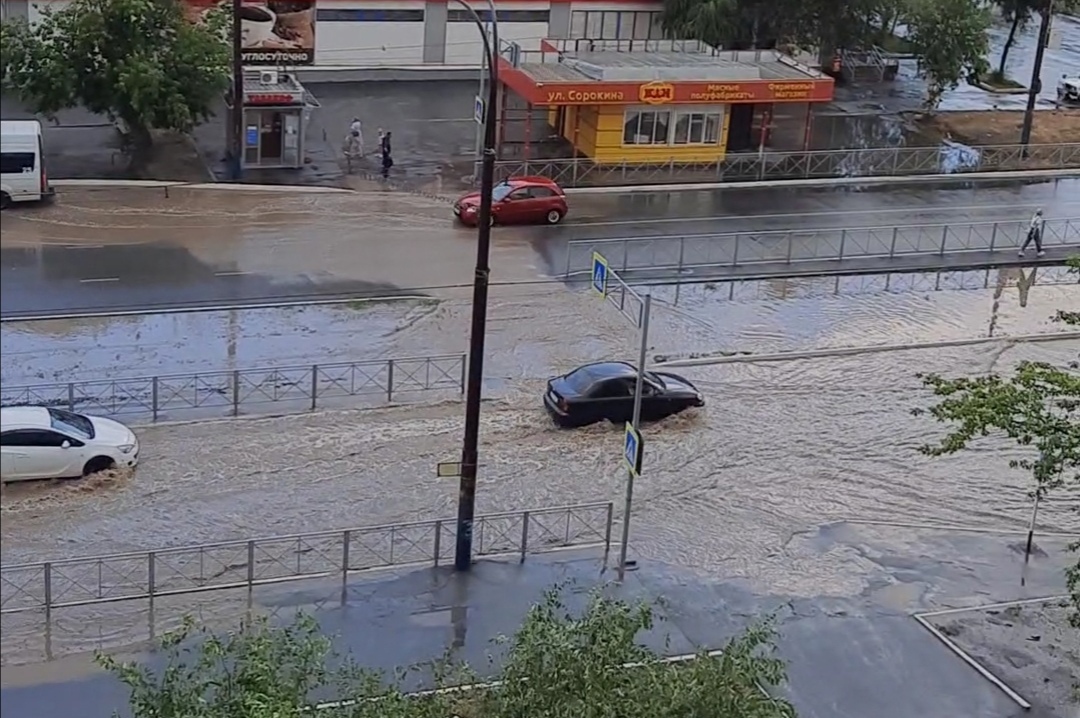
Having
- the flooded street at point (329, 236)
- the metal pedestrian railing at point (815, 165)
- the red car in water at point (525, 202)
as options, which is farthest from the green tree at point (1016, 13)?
the red car in water at point (525, 202)

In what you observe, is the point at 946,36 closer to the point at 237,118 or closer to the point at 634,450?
the point at 237,118

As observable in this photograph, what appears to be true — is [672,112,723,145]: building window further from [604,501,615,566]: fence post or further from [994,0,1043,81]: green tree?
[604,501,615,566]: fence post

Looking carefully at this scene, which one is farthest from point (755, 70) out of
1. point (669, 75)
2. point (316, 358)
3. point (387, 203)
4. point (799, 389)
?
point (316, 358)

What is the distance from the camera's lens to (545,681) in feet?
29.5

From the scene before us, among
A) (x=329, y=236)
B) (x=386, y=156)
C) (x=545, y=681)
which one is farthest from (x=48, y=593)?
(x=386, y=156)

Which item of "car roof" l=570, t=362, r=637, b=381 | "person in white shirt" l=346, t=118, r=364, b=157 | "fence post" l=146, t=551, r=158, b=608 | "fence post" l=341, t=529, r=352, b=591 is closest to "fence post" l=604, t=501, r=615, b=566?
"fence post" l=341, t=529, r=352, b=591

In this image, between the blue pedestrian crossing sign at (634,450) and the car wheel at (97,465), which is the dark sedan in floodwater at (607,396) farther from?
the car wheel at (97,465)

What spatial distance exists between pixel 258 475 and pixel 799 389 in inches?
323

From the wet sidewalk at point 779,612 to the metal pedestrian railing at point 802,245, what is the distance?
31.5 ft

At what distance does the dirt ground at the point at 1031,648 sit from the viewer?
14.5 metres

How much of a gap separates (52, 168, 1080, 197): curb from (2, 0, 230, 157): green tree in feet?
4.49

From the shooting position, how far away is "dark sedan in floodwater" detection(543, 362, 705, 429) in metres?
20.0

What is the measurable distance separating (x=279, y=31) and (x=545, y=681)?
99.0ft

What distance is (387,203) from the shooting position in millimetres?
28203
